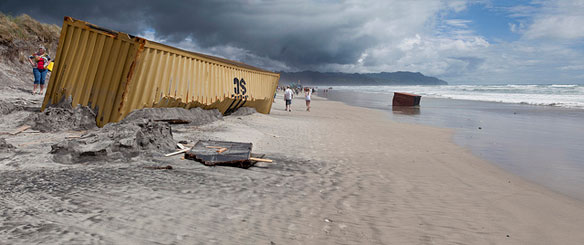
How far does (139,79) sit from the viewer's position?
30.0 feet

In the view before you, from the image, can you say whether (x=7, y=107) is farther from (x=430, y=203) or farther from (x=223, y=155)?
(x=430, y=203)

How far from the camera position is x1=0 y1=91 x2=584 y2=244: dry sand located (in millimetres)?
3613

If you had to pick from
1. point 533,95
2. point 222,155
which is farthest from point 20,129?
point 533,95

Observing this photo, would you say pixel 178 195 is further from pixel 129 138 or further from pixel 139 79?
pixel 139 79

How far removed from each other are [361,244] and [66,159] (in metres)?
5.38

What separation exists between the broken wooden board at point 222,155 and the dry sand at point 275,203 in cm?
19

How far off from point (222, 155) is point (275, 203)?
253 centimetres

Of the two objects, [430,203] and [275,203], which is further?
[430,203]

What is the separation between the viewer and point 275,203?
184 inches

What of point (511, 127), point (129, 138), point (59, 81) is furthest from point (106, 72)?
point (511, 127)

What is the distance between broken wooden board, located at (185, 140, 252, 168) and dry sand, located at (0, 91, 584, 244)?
19cm

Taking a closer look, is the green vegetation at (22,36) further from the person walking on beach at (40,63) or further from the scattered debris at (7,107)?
the scattered debris at (7,107)

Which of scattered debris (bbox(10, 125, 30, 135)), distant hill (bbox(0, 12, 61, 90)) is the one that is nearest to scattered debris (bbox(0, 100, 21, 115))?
scattered debris (bbox(10, 125, 30, 135))

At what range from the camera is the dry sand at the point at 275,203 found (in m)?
3.61
